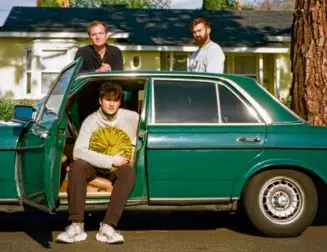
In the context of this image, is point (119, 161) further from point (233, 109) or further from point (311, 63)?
point (311, 63)

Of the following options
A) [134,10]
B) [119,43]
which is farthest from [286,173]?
[134,10]

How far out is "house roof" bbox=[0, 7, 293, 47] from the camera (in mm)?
23406

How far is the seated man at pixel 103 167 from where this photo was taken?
6094 mm

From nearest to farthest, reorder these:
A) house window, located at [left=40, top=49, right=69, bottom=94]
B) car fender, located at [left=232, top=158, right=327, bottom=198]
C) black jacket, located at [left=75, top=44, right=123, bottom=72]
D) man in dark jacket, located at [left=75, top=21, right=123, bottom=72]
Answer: car fender, located at [left=232, top=158, right=327, bottom=198] < man in dark jacket, located at [left=75, top=21, right=123, bottom=72] < black jacket, located at [left=75, top=44, right=123, bottom=72] < house window, located at [left=40, top=49, right=69, bottom=94]

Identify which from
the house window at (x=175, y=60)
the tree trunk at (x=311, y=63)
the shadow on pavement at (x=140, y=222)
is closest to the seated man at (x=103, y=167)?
the shadow on pavement at (x=140, y=222)

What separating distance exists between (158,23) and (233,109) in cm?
1950

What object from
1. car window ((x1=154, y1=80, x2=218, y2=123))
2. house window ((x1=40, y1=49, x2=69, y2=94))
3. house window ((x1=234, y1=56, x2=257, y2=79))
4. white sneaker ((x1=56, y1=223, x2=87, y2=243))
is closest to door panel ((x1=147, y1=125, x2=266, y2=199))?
car window ((x1=154, y1=80, x2=218, y2=123))

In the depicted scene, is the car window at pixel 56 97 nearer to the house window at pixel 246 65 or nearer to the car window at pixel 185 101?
the car window at pixel 185 101

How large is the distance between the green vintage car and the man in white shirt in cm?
82

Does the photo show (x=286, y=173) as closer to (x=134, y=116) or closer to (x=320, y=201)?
(x=320, y=201)

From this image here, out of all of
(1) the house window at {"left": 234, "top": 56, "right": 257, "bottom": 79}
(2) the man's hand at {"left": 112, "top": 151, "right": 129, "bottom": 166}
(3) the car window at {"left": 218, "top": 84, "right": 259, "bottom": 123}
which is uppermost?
(3) the car window at {"left": 218, "top": 84, "right": 259, "bottom": 123}

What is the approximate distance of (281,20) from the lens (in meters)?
26.5

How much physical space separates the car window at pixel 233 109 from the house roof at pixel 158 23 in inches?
658

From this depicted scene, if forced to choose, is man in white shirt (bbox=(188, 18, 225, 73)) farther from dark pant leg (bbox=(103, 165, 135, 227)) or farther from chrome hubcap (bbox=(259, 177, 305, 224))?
dark pant leg (bbox=(103, 165, 135, 227))
